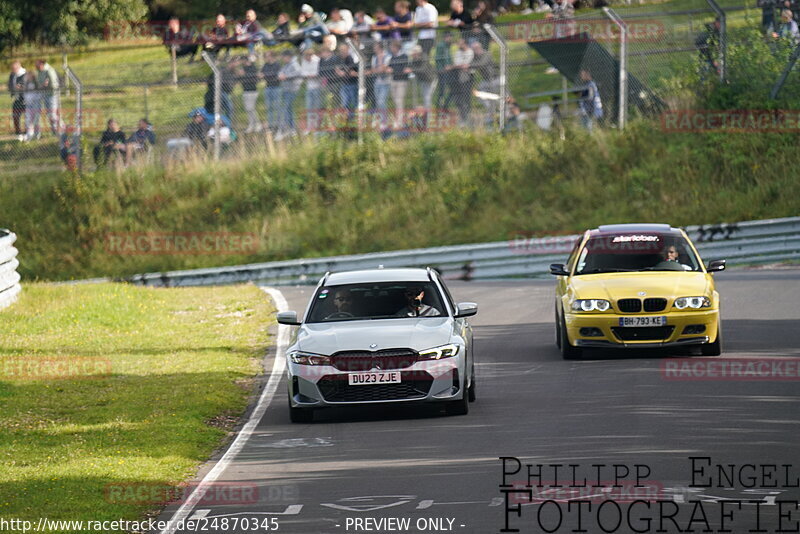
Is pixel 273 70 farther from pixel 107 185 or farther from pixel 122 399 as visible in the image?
pixel 122 399

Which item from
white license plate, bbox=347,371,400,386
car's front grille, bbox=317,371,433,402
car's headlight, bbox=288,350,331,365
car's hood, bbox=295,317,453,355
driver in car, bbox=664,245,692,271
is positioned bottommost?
car's front grille, bbox=317,371,433,402

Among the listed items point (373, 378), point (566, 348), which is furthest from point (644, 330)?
point (373, 378)

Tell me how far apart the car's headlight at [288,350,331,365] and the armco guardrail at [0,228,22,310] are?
10313 millimetres

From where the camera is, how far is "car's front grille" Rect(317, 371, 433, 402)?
514 inches

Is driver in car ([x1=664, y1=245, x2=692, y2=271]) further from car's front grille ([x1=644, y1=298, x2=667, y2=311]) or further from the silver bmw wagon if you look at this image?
the silver bmw wagon

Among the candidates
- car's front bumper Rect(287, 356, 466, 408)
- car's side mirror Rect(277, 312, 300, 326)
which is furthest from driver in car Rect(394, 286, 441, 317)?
car's front bumper Rect(287, 356, 466, 408)

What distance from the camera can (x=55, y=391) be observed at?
16125mm

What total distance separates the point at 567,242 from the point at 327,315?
14628 millimetres

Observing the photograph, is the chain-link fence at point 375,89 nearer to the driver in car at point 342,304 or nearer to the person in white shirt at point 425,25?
the person in white shirt at point 425,25

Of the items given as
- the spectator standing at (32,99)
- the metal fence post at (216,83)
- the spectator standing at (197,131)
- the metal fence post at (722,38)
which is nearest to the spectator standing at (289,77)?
the metal fence post at (216,83)

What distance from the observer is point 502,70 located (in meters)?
32.2

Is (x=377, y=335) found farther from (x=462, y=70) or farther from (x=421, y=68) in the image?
(x=462, y=70)

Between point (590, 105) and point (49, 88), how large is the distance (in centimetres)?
1281

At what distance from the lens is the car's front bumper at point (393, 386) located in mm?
13055
